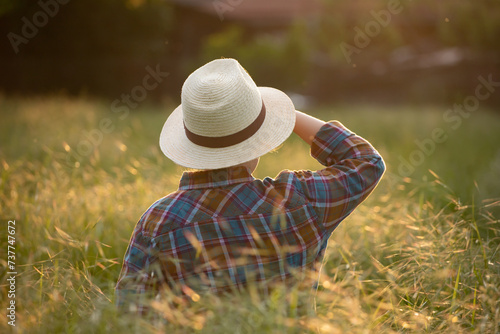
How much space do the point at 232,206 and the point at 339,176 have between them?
375 millimetres

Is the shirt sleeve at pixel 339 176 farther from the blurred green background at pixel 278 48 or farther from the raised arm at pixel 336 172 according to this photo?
the blurred green background at pixel 278 48

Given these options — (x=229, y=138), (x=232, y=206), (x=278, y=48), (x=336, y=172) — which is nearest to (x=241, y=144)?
(x=229, y=138)

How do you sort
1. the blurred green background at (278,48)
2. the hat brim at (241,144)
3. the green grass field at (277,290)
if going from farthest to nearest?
1. the blurred green background at (278,48)
2. the hat brim at (241,144)
3. the green grass field at (277,290)

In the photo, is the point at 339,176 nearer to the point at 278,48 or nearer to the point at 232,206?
the point at 232,206

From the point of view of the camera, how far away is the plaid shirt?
1428 mm

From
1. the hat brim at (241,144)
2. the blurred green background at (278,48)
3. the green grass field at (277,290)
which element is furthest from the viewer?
the blurred green background at (278,48)

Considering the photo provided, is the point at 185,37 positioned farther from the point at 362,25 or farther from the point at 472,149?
the point at 472,149

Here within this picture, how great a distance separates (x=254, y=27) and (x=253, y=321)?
1535 cm

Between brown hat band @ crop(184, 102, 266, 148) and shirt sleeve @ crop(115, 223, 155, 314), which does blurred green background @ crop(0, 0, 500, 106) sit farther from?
shirt sleeve @ crop(115, 223, 155, 314)

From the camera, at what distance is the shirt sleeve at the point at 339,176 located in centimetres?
151

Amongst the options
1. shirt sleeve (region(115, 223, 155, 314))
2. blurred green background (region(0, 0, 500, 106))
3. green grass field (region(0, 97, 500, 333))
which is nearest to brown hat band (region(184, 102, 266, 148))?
shirt sleeve (region(115, 223, 155, 314))

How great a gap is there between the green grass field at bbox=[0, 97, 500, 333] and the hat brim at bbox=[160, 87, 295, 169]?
0.43m

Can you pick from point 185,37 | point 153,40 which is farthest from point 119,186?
point 185,37

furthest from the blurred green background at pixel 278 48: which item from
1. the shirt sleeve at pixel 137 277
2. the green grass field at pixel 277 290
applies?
the shirt sleeve at pixel 137 277
